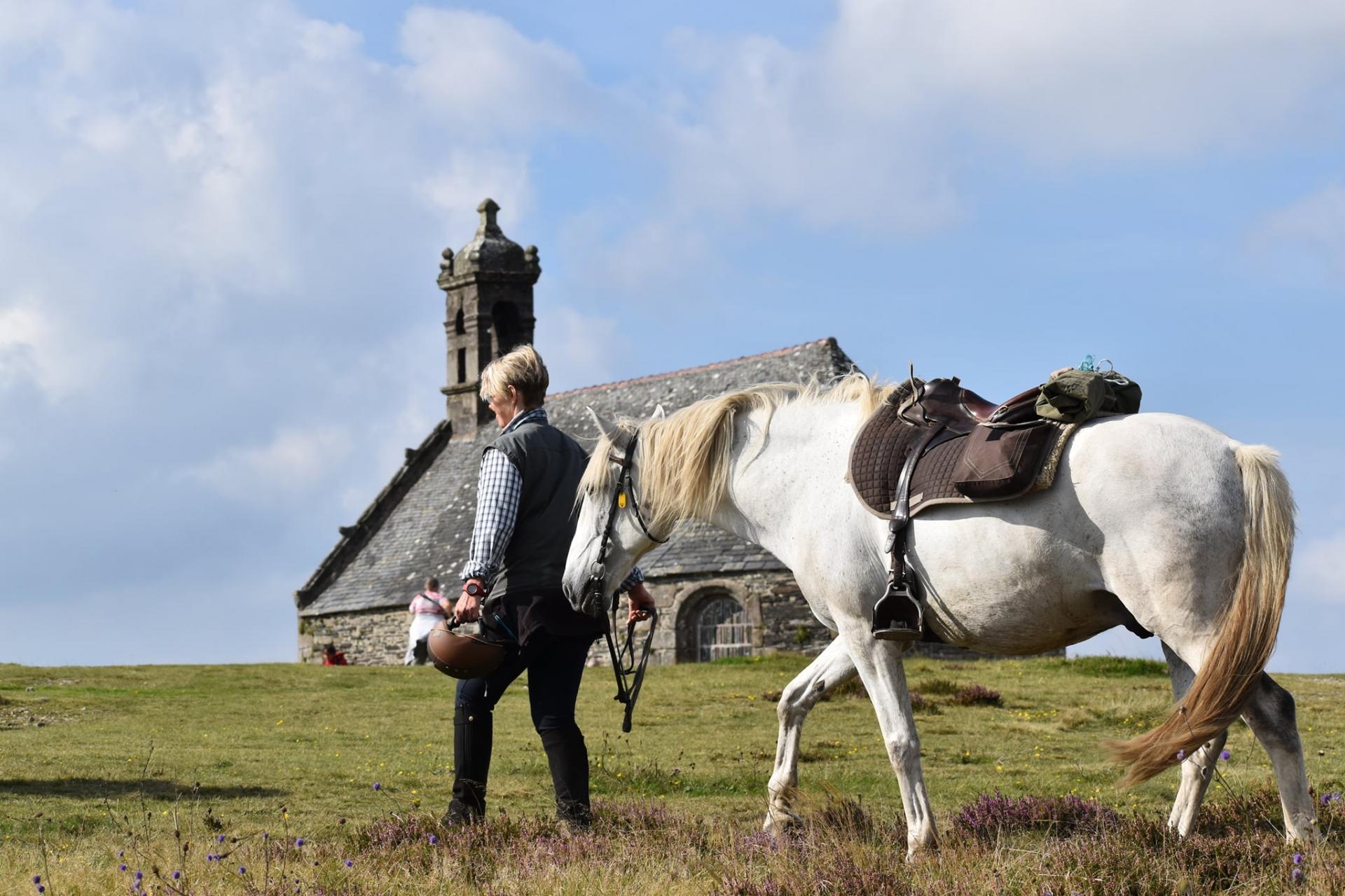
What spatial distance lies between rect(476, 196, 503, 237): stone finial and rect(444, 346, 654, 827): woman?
40.4 metres

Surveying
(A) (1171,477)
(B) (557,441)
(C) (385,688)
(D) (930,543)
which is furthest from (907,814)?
(C) (385,688)

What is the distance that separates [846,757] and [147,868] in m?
7.85

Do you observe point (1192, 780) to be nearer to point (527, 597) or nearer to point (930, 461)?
point (930, 461)

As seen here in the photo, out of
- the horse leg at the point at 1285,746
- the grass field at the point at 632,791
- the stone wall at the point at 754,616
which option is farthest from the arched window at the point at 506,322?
the horse leg at the point at 1285,746

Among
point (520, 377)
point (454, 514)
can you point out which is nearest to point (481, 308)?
point (454, 514)

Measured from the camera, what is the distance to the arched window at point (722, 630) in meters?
31.4

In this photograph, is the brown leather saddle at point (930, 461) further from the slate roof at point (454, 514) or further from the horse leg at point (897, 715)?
the slate roof at point (454, 514)

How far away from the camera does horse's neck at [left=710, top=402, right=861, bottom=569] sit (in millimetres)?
6691

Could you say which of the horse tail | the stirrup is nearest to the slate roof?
the stirrup

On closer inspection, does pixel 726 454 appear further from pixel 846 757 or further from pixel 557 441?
pixel 846 757

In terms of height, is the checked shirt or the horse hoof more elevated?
the checked shirt

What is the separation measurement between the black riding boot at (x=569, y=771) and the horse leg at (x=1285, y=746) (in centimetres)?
318

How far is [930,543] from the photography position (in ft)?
20.7

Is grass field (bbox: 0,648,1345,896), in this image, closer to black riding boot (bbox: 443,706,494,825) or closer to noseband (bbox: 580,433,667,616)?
black riding boot (bbox: 443,706,494,825)
